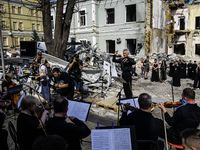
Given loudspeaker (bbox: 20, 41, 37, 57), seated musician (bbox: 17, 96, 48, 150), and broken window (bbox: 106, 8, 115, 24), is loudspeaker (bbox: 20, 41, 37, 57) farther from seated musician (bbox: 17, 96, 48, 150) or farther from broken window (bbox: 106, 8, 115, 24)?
seated musician (bbox: 17, 96, 48, 150)

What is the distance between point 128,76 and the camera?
278 inches

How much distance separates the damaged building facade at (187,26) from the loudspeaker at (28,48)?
2012cm

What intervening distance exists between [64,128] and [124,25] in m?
21.1

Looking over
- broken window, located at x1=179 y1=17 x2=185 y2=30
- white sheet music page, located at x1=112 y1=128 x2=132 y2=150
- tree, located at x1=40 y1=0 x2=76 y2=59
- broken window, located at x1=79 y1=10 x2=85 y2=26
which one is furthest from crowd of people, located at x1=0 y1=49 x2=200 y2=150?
broken window, located at x1=179 y1=17 x2=185 y2=30

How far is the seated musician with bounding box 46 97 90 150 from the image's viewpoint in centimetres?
245

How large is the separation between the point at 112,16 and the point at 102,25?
179cm

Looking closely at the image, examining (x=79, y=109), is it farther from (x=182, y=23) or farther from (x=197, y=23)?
(x=182, y=23)

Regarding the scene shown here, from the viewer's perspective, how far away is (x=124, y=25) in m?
22.0

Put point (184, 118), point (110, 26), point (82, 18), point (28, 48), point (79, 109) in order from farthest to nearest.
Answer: point (82, 18)
point (110, 26)
point (28, 48)
point (79, 109)
point (184, 118)

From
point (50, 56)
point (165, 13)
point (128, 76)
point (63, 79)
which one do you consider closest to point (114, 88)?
point (128, 76)

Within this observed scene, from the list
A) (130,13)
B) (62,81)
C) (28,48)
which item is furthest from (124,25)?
(62,81)

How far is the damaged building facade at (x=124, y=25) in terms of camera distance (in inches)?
825

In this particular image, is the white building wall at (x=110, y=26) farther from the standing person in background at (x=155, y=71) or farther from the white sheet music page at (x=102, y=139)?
the white sheet music page at (x=102, y=139)

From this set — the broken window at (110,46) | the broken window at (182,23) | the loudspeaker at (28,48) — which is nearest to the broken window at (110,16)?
the broken window at (110,46)
